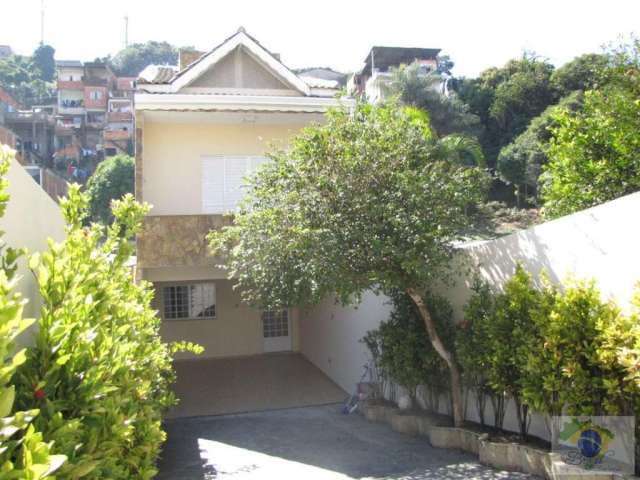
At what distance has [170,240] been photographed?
1264 centimetres

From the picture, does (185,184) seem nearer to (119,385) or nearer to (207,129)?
(207,129)

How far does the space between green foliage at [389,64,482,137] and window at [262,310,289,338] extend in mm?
19086

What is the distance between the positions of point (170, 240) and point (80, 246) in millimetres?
8539

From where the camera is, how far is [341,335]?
1486 centimetres

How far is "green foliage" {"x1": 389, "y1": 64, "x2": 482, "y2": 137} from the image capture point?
3447 centimetres

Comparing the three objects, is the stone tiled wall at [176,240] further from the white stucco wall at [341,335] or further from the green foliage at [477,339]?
the green foliage at [477,339]

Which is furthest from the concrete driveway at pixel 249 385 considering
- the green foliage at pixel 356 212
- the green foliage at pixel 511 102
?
the green foliage at pixel 511 102

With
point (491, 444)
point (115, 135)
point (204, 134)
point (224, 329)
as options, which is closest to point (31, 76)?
point (115, 135)

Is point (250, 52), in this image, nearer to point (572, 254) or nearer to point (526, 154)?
point (572, 254)

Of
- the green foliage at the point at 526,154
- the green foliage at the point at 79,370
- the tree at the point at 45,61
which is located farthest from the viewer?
the tree at the point at 45,61

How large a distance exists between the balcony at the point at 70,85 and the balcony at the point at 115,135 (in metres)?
16.6

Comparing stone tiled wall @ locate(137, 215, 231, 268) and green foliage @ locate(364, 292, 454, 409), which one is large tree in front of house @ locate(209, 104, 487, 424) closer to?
green foliage @ locate(364, 292, 454, 409)

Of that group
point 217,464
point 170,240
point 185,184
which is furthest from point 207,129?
point 217,464

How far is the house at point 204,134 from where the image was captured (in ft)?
41.7
